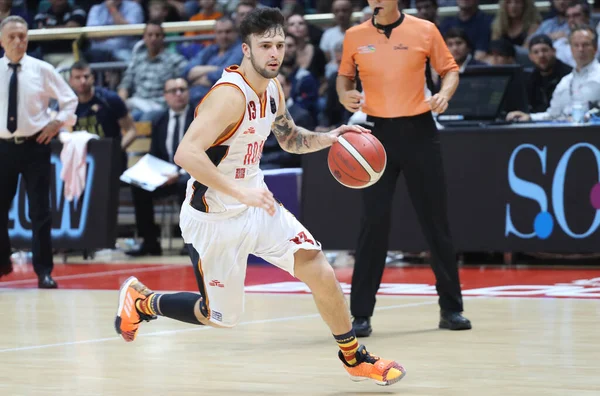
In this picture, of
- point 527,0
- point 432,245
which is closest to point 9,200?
point 432,245

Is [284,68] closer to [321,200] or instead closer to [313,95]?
[313,95]

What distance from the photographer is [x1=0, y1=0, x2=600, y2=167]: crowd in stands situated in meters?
13.4

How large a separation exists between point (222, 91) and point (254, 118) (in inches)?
9.1

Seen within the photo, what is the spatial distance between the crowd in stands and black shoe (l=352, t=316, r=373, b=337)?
5.81 m

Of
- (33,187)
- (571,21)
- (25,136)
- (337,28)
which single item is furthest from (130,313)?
(337,28)

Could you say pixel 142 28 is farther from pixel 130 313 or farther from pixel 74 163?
pixel 130 313

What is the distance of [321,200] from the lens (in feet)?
40.2

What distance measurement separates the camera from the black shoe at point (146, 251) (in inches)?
564

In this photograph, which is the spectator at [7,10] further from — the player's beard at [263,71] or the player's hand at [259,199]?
the player's hand at [259,199]

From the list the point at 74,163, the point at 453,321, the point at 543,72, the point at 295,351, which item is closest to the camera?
the point at 295,351

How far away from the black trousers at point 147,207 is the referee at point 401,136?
6.93 m

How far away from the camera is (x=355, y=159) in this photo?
6.10m

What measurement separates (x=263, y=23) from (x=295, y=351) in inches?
84.0

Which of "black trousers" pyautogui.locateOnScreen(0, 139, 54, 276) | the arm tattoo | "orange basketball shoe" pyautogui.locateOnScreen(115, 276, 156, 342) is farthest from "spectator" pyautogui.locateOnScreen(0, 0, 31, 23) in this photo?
the arm tattoo
